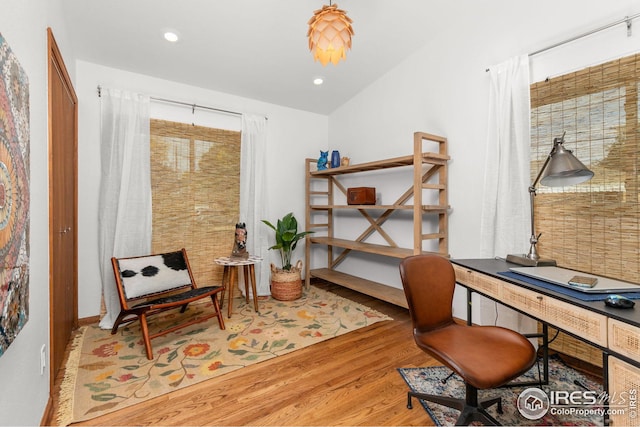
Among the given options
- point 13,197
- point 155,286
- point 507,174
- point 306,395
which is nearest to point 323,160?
point 507,174

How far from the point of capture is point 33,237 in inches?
52.8

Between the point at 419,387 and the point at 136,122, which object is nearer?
the point at 419,387

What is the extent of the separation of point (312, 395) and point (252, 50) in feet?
10.0

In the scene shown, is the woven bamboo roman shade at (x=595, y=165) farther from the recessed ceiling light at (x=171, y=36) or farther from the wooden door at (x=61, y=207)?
the wooden door at (x=61, y=207)

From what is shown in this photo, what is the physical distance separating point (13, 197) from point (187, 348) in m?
1.78

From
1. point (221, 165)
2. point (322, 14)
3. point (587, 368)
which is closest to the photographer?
A: point (322, 14)

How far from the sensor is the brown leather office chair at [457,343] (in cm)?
134

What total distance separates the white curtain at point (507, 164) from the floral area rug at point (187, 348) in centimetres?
138

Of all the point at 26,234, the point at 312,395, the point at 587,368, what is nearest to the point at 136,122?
the point at 26,234

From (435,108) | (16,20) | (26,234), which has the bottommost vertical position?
(26,234)

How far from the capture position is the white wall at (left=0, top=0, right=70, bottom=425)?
1106mm

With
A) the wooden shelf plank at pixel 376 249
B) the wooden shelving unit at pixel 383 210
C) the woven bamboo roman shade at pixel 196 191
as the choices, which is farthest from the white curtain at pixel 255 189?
Answer: the wooden shelf plank at pixel 376 249

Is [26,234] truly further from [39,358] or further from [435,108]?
[435,108]

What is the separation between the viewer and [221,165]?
3619 mm
